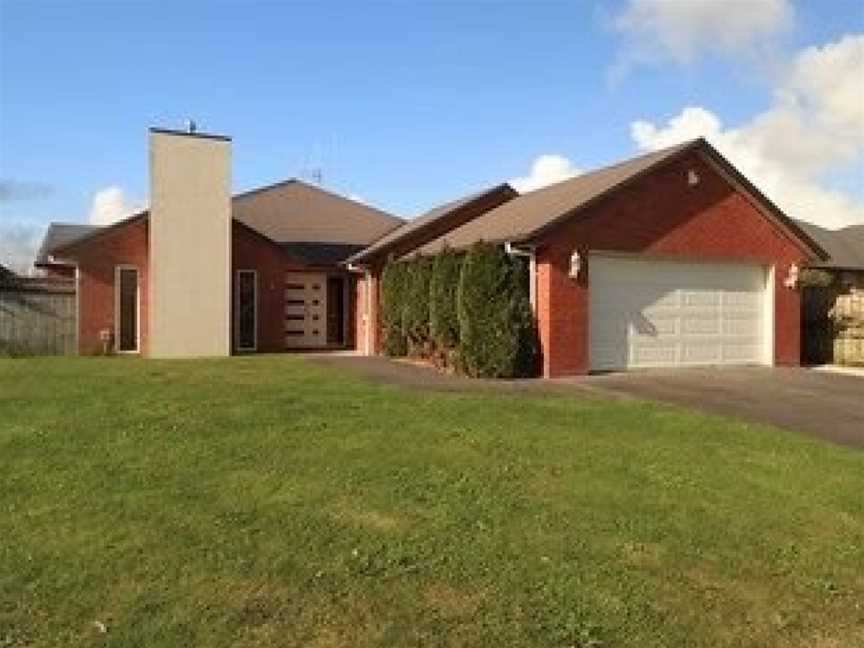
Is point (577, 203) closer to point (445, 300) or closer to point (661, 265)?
point (661, 265)

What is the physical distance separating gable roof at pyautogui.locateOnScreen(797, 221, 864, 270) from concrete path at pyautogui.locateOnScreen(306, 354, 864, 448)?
9.72m

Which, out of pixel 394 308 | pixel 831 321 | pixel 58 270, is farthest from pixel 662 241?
pixel 58 270

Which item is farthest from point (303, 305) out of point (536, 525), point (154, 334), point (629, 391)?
point (536, 525)

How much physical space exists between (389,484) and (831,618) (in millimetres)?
3778

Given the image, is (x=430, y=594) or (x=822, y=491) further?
(x=822, y=491)

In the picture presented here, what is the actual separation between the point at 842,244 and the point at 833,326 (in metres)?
10.6

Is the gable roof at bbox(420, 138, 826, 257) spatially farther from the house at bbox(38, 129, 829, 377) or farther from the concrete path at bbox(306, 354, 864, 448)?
the concrete path at bbox(306, 354, 864, 448)

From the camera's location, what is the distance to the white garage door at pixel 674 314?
1942 cm

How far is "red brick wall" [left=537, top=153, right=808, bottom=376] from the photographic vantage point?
1856 cm

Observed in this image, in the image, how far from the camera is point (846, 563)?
717cm

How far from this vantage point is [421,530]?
7453 millimetres

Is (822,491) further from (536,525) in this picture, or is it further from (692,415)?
(692,415)

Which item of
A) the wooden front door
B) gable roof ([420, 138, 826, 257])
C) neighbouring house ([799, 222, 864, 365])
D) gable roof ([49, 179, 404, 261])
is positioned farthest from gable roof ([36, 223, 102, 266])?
neighbouring house ([799, 222, 864, 365])

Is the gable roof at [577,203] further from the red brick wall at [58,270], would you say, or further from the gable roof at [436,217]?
the red brick wall at [58,270]
